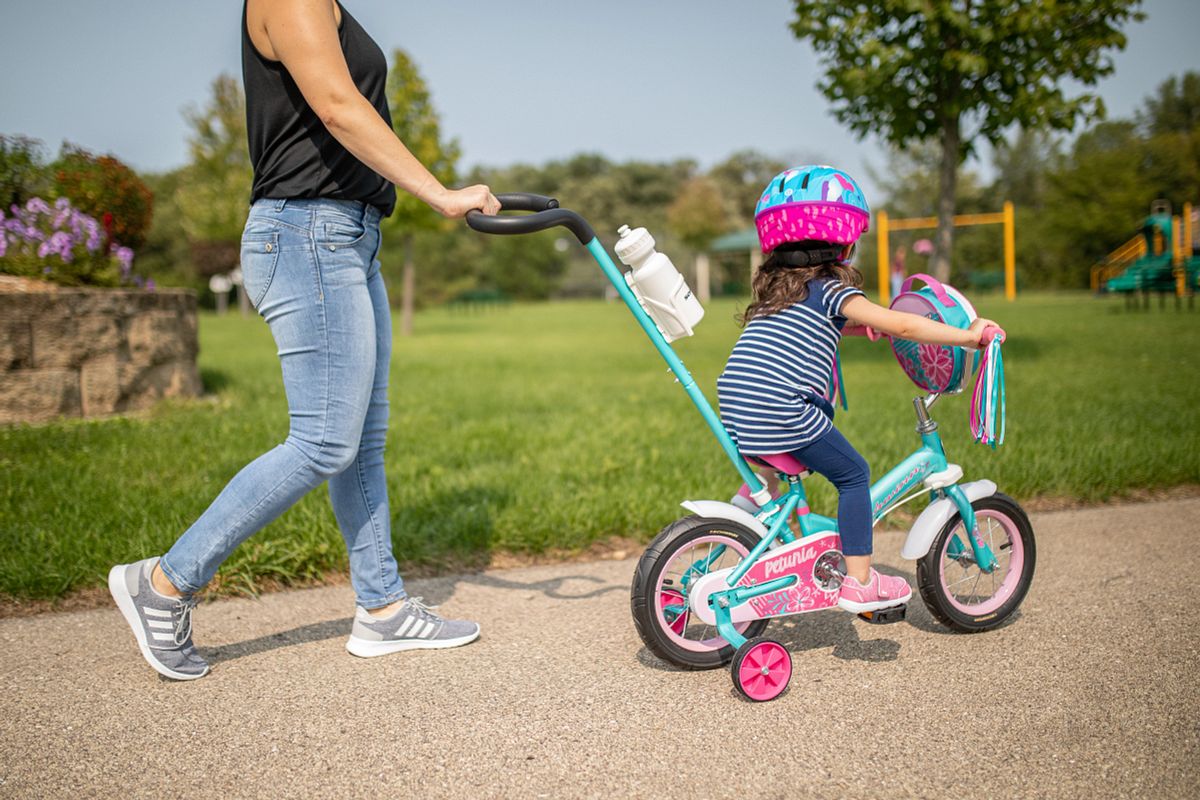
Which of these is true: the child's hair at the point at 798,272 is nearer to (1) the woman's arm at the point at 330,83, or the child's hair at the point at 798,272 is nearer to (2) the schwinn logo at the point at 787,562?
(2) the schwinn logo at the point at 787,562

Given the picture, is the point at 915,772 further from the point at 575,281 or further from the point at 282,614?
the point at 575,281

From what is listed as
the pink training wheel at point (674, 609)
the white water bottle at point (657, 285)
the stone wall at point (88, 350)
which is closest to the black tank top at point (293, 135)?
the white water bottle at point (657, 285)

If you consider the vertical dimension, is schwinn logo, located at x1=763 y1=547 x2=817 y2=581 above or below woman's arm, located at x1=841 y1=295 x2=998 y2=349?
below

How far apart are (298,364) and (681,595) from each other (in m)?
1.36

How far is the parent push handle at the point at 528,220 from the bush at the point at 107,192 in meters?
6.13

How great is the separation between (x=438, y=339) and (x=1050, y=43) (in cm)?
1249

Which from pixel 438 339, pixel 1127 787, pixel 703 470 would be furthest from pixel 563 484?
pixel 438 339

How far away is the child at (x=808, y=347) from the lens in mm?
2732

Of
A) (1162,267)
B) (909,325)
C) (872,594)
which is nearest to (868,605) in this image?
(872,594)

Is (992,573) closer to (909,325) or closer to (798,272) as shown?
(909,325)

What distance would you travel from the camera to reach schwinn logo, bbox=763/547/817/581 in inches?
110

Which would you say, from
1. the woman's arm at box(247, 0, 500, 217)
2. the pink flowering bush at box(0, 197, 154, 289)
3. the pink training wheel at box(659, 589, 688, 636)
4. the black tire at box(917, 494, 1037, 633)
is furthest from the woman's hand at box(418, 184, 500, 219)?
the pink flowering bush at box(0, 197, 154, 289)

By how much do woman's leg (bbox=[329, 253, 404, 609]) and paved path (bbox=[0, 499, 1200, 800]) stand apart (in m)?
0.24

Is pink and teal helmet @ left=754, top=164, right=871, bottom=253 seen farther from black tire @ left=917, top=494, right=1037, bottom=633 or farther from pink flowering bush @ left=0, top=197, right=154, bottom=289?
pink flowering bush @ left=0, top=197, right=154, bottom=289
